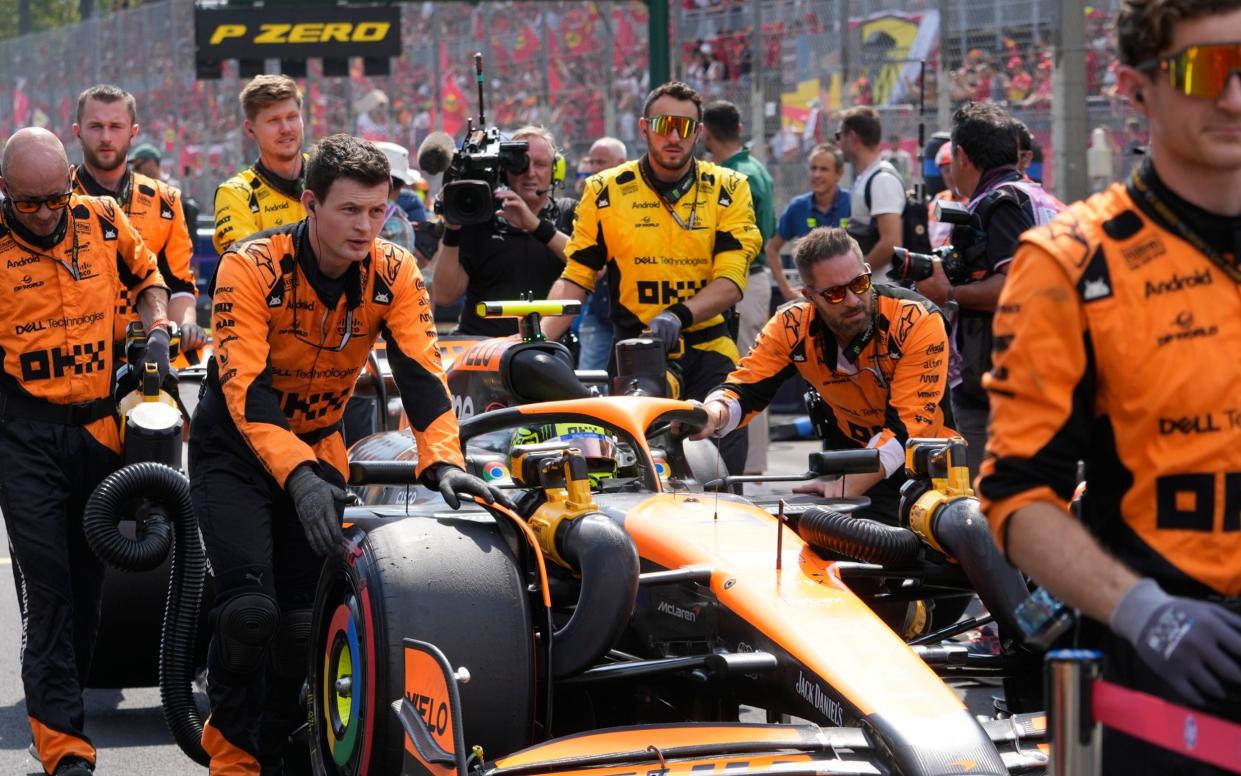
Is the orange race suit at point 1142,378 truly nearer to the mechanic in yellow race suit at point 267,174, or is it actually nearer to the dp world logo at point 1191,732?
the dp world logo at point 1191,732

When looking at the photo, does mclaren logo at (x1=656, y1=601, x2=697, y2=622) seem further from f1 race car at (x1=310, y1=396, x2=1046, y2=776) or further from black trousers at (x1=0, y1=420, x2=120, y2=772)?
black trousers at (x1=0, y1=420, x2=120, y2=772)

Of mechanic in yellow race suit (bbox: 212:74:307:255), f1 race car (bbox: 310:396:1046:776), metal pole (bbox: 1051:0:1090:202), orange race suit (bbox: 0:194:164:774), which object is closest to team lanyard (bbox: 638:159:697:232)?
mechanic in yellow race suit (bbox: 212:74:307:255)

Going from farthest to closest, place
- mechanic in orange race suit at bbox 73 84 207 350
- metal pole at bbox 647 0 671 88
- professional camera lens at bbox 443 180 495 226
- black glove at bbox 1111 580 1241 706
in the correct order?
metal pole at bbox 647 0 671 88
professional camera lens at bbox 443 180 495 226
mechanic in orange race suit at bbox 73 84 207 350
black glove at bbox 1111 580 1241 706

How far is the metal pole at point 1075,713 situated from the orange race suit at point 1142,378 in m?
0.15

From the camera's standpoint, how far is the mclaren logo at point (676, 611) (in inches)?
186

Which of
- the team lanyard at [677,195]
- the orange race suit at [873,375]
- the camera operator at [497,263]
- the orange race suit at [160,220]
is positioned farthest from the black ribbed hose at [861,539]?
the camera operator at [497,263]

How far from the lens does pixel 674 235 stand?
7.61 meters

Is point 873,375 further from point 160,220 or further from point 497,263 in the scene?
point 160,220

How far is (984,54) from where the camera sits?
1495 centimetres

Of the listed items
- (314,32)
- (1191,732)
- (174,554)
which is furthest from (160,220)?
(314,32)

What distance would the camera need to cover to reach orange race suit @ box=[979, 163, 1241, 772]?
2660mm

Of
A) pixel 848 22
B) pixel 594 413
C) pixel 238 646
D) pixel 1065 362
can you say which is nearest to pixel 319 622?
pixel 238 646

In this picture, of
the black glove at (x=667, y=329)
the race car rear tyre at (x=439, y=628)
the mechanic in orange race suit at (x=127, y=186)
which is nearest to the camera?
the race car rear tyre at (x=439, y=628)

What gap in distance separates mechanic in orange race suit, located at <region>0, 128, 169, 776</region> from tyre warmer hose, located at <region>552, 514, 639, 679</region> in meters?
1.94
